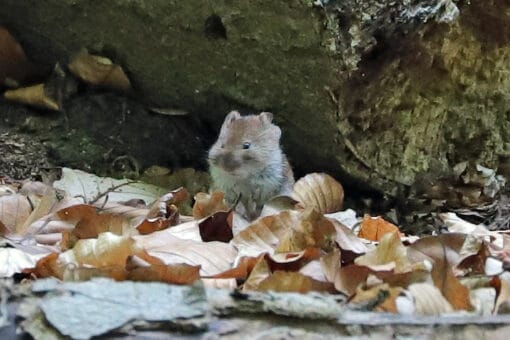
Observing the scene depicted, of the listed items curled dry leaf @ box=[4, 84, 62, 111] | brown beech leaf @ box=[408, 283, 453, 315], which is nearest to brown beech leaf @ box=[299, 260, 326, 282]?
brown beech leaf @ box=[408, 283, 453, 315]

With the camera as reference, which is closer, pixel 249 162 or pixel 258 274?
pixel 258 274

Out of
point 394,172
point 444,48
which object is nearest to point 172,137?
point 394,172

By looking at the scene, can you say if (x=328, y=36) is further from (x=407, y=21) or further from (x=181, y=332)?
(x=181, y=332)

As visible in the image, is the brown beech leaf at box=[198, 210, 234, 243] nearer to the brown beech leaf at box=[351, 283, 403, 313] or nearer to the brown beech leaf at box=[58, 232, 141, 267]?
the brown beech leaf at box=[58, 232, 141, 267]

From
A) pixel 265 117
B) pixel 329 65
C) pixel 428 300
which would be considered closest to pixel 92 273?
pixel 428 300

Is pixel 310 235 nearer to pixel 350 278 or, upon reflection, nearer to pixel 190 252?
pixel 190 252

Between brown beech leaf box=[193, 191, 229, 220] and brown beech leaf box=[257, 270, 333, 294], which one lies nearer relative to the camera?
brown beech leaf box=[257, 270, 333, 294]
